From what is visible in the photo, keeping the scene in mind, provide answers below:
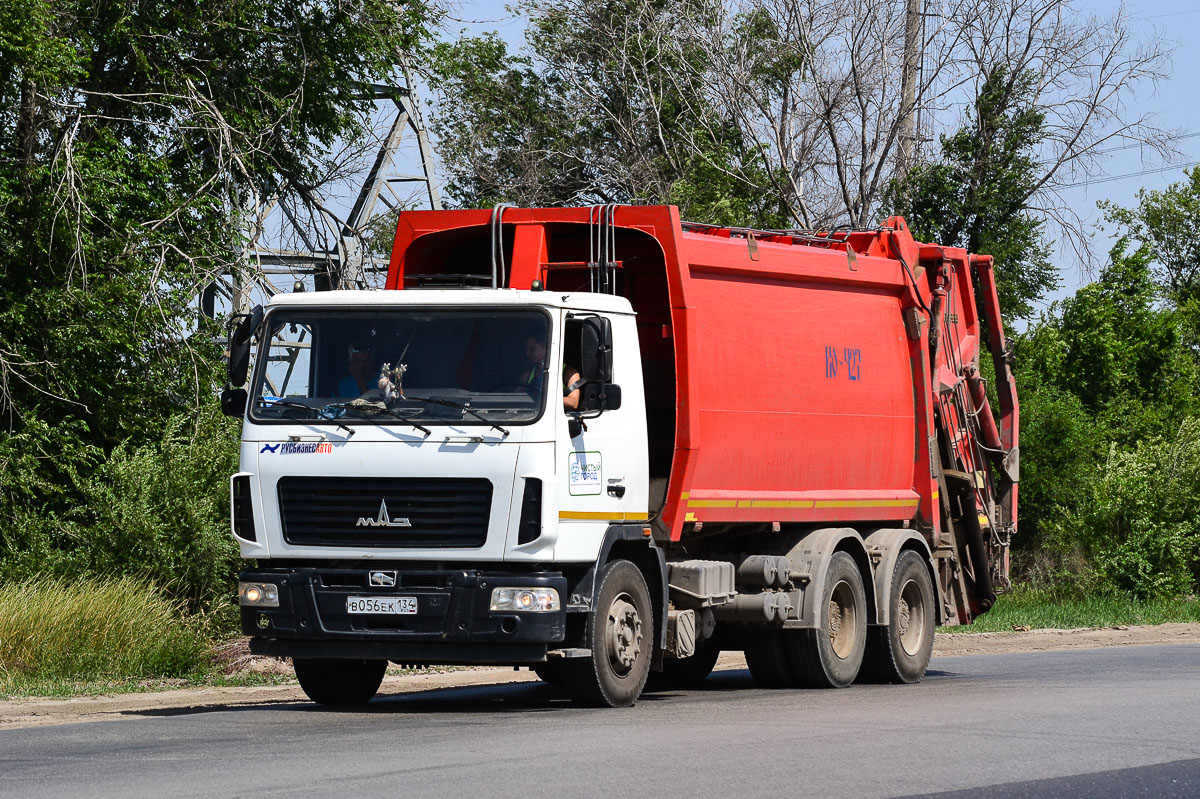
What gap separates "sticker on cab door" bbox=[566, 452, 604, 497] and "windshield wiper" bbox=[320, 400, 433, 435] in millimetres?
935

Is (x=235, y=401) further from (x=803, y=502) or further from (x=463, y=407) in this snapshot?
(x=803, y=502)

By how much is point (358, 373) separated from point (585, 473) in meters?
1.64

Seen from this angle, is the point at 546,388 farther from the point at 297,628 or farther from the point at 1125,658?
the point at 1125,658

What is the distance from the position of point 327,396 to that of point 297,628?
1523 millimetres

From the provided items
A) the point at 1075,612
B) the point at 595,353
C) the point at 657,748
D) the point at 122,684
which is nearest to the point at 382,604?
the point at 595,353

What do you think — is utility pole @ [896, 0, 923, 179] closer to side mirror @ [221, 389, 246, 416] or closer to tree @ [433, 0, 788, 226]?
tree @ [433, 0, 788, 226]

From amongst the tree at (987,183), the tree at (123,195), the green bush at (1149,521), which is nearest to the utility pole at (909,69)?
the tree at (987,183)

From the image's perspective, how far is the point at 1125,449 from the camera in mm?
29031

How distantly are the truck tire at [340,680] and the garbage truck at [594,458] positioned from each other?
0.02m

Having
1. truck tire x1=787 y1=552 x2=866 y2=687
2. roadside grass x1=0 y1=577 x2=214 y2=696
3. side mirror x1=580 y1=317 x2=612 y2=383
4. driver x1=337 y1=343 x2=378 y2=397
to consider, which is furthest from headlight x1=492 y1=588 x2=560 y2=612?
roadside grass x1=0 y1=577 x2=214 y2=696

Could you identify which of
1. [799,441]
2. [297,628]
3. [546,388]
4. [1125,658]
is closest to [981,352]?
[1125,658]

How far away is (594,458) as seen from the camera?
37.0 ft

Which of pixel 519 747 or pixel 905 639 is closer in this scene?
pixel 519 747

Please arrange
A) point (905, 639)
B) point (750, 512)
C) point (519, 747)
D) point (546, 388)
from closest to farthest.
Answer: point (519, 747) < point (546, 388) < point (750, 512) < point (905, 639)
